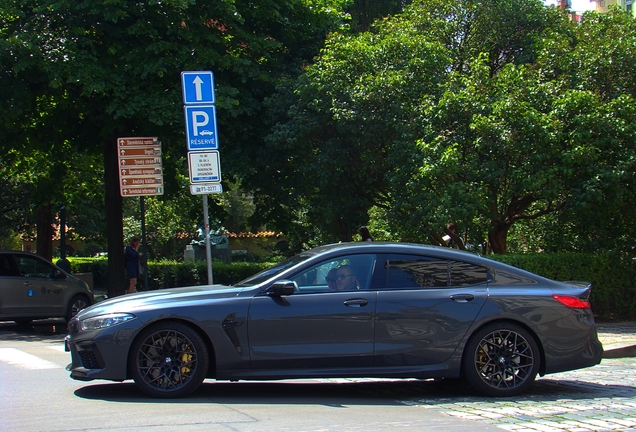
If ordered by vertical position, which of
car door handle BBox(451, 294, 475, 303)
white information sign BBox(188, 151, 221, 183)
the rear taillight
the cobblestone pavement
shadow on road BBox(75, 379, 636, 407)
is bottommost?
the cobblestone pavement

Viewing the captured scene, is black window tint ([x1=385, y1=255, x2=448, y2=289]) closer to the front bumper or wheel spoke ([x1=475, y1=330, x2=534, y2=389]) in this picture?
wheel spoke ([x1=475, y1=330, x2=534, y2=389])

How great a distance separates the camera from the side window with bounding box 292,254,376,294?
295 inches

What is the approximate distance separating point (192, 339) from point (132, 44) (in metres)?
10.6

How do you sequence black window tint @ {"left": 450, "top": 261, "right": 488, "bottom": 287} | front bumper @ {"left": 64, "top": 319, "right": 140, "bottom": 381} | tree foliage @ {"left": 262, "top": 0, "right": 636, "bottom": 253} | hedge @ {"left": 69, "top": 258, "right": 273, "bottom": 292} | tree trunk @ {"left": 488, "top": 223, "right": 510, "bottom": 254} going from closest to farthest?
1. front bumper @ {"left": 64, "top": 319, "right": 140, "bottom": 381}
2. black window tint @ {"left": 450, "top": 261, "right": 488, "bottom": 287}
3. tree foliage @ {"left": 262, "top": 0, "right": 636, "bottom": 253}
4. tree trunk @ {"left": 488, "top": 223, "right": 510, "bottom": 254}
5. hedge @ {"left": 69, "top": 258, "right": 273, "bottom": 292}

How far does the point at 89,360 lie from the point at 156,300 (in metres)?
0.83

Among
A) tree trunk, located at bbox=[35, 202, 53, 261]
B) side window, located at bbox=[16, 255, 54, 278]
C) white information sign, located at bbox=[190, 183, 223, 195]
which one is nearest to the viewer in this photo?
white information sign, located at bbox=[190, 183, 223, 195]

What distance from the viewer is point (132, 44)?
16.2 m

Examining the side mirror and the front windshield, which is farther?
Answer: the front windshield

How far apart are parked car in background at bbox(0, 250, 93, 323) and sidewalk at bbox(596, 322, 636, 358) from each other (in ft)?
34.1

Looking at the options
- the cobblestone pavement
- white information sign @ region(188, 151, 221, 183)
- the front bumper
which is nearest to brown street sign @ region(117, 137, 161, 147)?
white information sign @ region(188, 151, 221, 183)

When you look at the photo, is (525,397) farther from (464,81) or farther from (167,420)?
(464,81)

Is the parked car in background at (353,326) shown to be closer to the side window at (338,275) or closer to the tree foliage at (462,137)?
the side window at (338,275)

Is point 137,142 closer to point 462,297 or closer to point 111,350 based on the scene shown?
point 111,350

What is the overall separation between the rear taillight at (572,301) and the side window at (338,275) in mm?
1893
